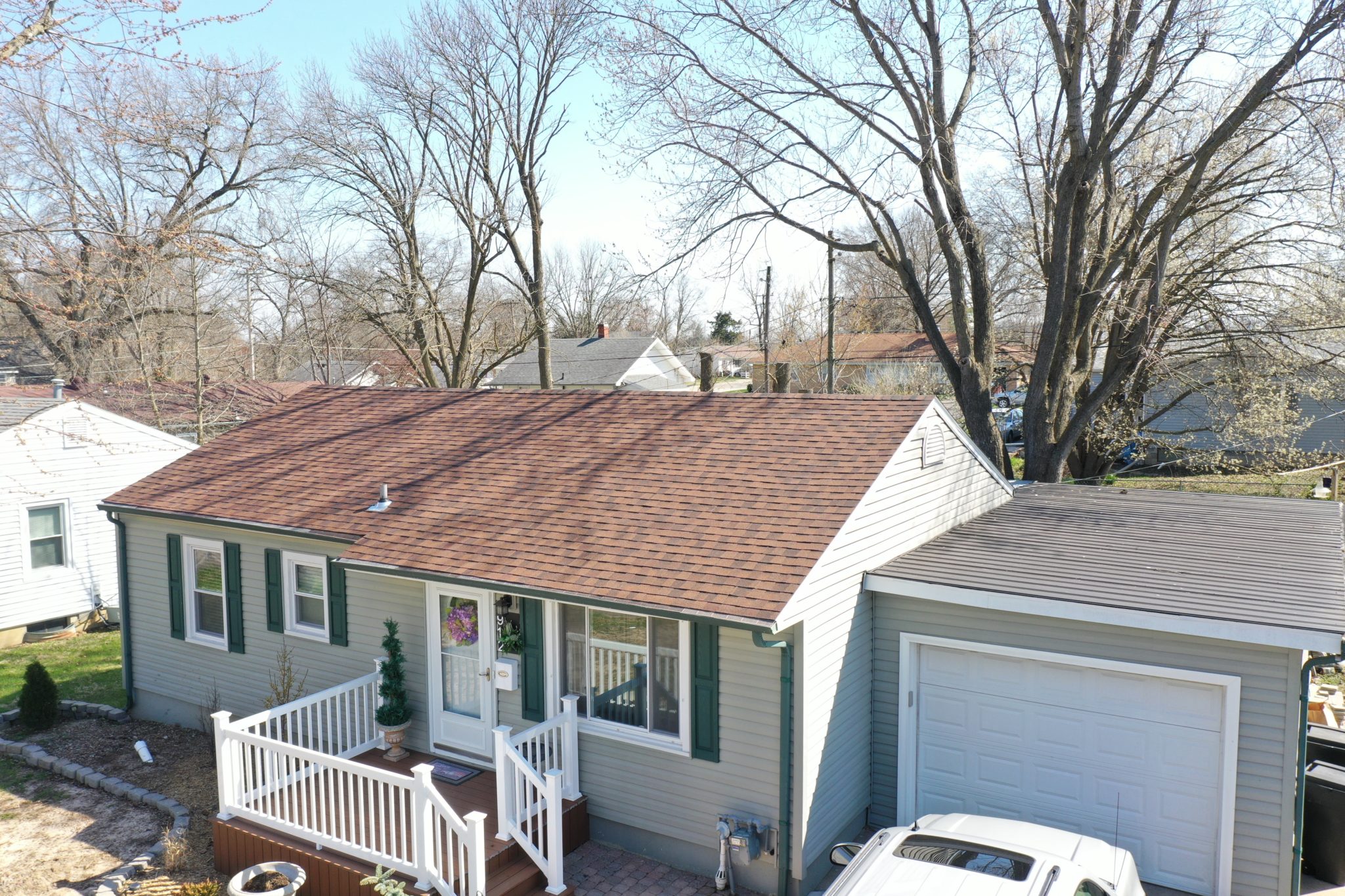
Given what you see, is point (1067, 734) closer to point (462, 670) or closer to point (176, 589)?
point (462, 670)

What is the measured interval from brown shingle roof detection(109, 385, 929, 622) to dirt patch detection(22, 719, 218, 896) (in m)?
3.06

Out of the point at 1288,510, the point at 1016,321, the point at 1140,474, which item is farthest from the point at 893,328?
the point at 1288,510

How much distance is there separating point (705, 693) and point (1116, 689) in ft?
12.0

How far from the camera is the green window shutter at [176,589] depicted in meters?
12.0

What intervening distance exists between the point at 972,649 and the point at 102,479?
1786cm

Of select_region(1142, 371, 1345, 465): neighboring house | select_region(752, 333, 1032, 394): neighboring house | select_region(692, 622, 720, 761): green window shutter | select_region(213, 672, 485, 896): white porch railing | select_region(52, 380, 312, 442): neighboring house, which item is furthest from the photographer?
select_region(752, 333, 1032, 394): neighboring house

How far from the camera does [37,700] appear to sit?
482 inches

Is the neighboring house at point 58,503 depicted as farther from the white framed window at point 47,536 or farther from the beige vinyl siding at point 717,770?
the beige vinyl siding at point 717,770

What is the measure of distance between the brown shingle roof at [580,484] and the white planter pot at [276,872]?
2.87m

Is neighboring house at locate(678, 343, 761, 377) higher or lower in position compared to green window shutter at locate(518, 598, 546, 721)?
higher

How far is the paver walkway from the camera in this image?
7.84m

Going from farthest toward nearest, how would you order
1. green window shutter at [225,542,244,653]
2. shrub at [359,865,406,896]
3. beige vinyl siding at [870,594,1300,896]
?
green window shutter at [225,542,244,653] < beige vinyl siding at [870,594,1300,896] < shrub at [359,865,406,896]

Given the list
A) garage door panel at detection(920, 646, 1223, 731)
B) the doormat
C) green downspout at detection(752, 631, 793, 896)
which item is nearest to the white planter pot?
the doormat

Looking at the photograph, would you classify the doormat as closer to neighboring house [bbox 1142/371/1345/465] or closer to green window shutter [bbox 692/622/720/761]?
green window shutter [bbox 692/622/720/761]
